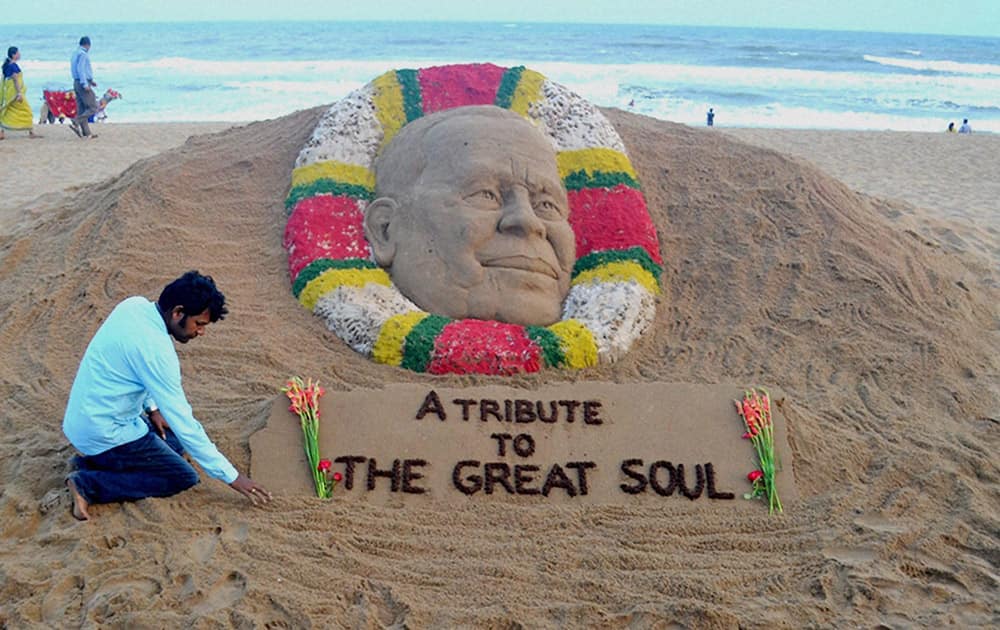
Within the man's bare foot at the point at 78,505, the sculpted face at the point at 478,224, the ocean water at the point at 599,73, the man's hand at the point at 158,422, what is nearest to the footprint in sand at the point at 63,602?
the man's bare foot at the point at 78,505

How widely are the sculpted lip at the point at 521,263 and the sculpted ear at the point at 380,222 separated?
83 cm

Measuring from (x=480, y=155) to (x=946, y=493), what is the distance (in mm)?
3627

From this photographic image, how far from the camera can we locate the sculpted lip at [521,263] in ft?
19.0

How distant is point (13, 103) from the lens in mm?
13625

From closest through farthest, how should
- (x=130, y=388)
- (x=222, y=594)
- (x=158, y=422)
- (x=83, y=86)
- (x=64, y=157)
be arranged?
1. (x=222, y=594)
2. (x=130, y=388)
3. (x=158, y=422)
4. (x=64, y=157)
5. (x=83, y=86)

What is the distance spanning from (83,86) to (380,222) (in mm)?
9860

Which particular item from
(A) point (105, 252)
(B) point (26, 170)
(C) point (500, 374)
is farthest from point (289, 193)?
(B) point (26, 170)

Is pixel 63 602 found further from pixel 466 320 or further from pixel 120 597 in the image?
pixel 466 320

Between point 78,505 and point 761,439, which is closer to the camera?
point 78,505

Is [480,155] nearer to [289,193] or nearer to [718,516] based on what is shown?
[289,193]

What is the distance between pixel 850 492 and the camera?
14.2 ft

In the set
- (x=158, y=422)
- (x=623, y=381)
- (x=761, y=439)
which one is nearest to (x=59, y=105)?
(x=158, y=422)

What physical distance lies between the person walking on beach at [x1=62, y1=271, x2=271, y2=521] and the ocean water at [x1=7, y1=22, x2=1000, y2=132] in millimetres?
18387

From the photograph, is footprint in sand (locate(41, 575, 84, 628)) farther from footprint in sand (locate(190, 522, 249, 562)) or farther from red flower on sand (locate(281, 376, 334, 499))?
red flower on sand (locate(281, 376, 334, 499))
